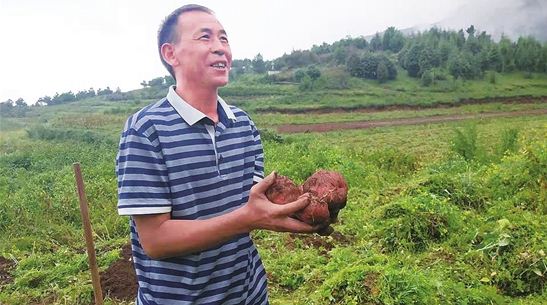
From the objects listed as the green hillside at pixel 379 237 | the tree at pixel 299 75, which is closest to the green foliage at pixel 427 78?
the tree at pixel 299 75

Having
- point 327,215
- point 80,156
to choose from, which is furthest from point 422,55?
point 327,215

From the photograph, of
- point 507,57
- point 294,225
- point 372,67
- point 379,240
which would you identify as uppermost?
point 294,225

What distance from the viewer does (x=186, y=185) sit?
146 centimetres

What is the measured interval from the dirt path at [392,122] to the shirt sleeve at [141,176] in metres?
26.9

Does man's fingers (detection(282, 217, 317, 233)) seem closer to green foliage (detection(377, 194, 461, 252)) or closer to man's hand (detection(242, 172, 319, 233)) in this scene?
man's hand (detection(242, 172, 319, 233))

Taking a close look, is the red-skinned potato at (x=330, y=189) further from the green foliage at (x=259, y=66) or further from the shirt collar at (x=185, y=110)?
the green foliage at (x=259, y=66)

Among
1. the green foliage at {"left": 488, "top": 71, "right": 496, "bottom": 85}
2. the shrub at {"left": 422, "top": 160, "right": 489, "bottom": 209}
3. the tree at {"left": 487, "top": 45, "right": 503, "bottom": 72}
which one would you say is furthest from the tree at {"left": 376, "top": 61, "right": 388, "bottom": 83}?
the shrub at {"left": 422, "top": 160, "right": 489, "bottom": 209}

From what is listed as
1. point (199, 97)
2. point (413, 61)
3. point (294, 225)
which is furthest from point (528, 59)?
point (294, 225)

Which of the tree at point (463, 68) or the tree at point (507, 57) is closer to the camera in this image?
the tree at point (463, 68)

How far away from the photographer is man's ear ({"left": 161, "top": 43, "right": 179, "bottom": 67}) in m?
1.59

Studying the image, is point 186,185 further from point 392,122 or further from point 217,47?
point 392,122

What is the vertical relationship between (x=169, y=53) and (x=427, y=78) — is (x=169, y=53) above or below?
above

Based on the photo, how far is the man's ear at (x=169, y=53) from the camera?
1.59 m

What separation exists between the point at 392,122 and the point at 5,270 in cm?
2659
